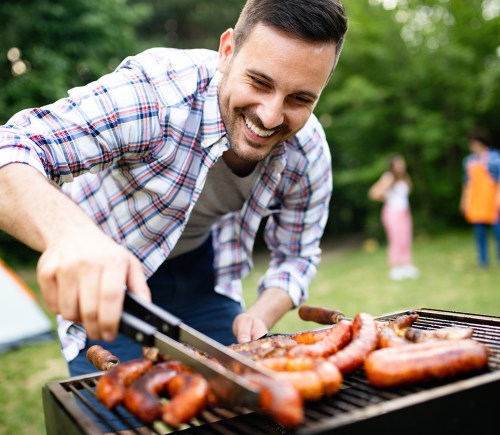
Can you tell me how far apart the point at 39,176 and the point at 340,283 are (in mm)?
9253

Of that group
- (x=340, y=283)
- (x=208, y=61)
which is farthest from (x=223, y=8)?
(x=208, y=61)

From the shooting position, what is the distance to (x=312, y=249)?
317 cm

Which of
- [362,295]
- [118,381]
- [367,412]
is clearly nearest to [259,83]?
[118,381]

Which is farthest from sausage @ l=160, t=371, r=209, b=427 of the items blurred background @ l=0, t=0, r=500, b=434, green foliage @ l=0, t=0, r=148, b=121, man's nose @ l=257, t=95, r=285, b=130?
green foliage @ l=0, t=0, r=148, b=121

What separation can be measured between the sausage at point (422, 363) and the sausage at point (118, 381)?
2.27 ft

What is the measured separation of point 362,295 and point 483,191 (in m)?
3.68

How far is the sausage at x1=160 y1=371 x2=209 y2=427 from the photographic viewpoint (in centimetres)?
135

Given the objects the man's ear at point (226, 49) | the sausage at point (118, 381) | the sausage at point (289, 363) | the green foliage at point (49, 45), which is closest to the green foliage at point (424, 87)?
the green foliage at point (49, 45)

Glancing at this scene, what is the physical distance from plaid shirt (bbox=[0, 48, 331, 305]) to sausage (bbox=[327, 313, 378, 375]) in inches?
42.7

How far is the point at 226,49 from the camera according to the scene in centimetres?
254

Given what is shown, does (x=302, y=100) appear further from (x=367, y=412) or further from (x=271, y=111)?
(x=367, y=412)

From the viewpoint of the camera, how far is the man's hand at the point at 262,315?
255 centimetres

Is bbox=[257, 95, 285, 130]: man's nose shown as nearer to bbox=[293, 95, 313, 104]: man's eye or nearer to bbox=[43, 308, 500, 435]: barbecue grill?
bbox=[293, 95, 313, 104]: man's eye

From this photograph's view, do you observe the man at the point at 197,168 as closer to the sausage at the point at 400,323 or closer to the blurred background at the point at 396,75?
the sausage at the point at 400,323
